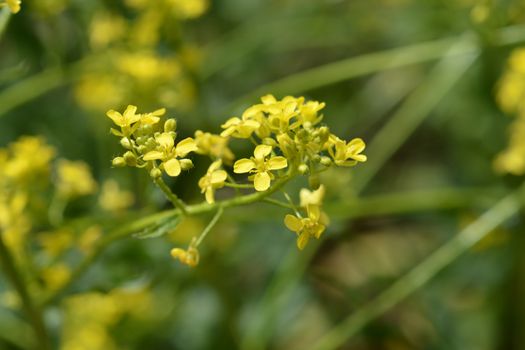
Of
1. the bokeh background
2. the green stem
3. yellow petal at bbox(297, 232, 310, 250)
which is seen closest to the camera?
yellow petal at bbox(297, 232, 310, 250)

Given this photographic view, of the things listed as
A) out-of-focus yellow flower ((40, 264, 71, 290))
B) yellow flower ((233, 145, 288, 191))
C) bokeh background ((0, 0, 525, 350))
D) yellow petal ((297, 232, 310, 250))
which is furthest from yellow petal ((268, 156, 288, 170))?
out-of-focus yellow flower ((40, 264, 71, 290))

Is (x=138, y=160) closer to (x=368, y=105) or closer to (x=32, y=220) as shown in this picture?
→ (x=32, y=220)

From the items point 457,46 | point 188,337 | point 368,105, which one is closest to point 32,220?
point 188,337

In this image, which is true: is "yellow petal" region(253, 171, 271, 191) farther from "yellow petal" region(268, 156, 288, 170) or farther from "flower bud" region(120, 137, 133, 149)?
"flower bud" region(120, 137, 133, 149)

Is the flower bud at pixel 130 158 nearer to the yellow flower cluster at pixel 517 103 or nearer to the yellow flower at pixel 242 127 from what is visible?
the yellow flower at pixel 242 127

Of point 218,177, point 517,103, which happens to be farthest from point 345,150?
point 517,103

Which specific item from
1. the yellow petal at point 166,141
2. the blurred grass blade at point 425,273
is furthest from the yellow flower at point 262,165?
the blurred grass blade at point 425,273
